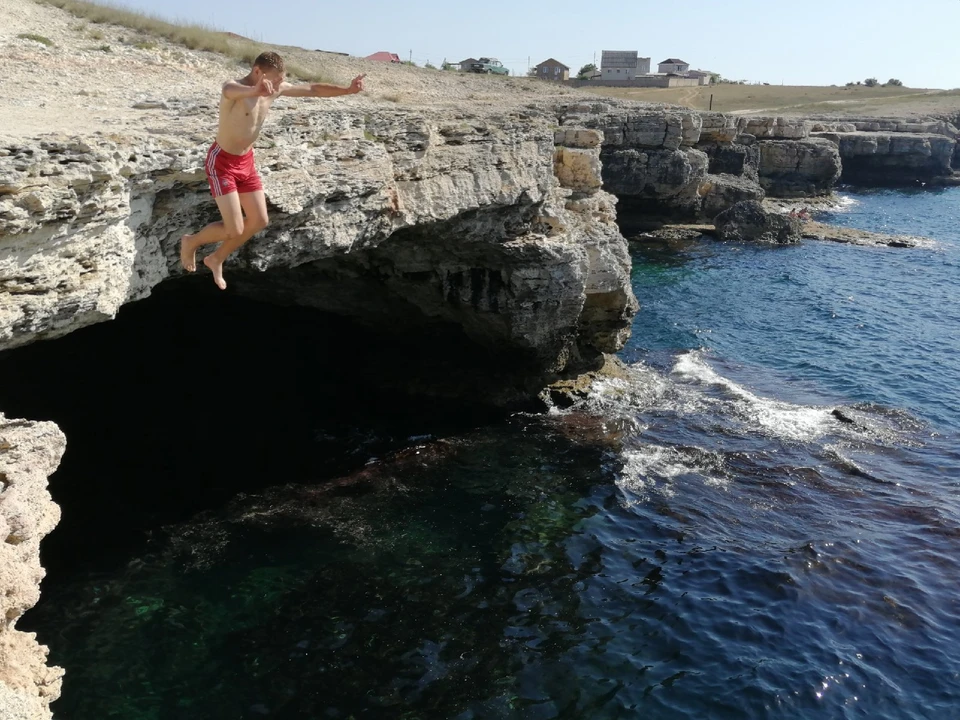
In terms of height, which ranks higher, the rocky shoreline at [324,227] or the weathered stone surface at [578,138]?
the weathered stone surface at [578,138]

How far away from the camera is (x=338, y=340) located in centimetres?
2305

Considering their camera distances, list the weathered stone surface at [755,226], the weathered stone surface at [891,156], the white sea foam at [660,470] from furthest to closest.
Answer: the weathered stone surface at [891,156], the weathered stone surface at [755,226], the white sea foam at [660,470]

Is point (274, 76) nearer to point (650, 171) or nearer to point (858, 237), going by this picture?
point (650, 171)

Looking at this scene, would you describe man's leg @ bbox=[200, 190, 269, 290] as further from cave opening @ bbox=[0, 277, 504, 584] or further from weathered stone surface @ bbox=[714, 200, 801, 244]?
weathered stone surface @ bbox=[714, 200, 801, 244]

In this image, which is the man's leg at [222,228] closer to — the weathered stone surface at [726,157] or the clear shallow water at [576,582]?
the clear shallow water at [576,582]

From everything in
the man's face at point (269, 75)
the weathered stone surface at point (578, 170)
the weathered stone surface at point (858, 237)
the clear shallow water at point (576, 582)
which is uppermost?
the man's face at point (269, 75)

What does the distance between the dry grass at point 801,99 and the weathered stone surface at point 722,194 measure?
125 feet

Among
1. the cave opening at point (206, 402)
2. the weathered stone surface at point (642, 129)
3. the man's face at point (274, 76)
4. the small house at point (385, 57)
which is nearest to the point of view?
the man's face at point (274, 76)

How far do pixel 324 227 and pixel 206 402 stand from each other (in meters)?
8.49

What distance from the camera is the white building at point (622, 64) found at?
11056 centimetres

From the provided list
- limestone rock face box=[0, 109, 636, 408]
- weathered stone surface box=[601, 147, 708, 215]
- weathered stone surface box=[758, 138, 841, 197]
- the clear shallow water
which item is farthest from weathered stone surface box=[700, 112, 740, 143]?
the clear shallow water

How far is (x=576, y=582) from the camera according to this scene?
13367mm

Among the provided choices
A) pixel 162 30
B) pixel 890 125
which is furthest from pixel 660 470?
pixel 890 125

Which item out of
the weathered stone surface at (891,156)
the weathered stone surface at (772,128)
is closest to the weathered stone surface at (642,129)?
the weathered stone surface at (772,128)
